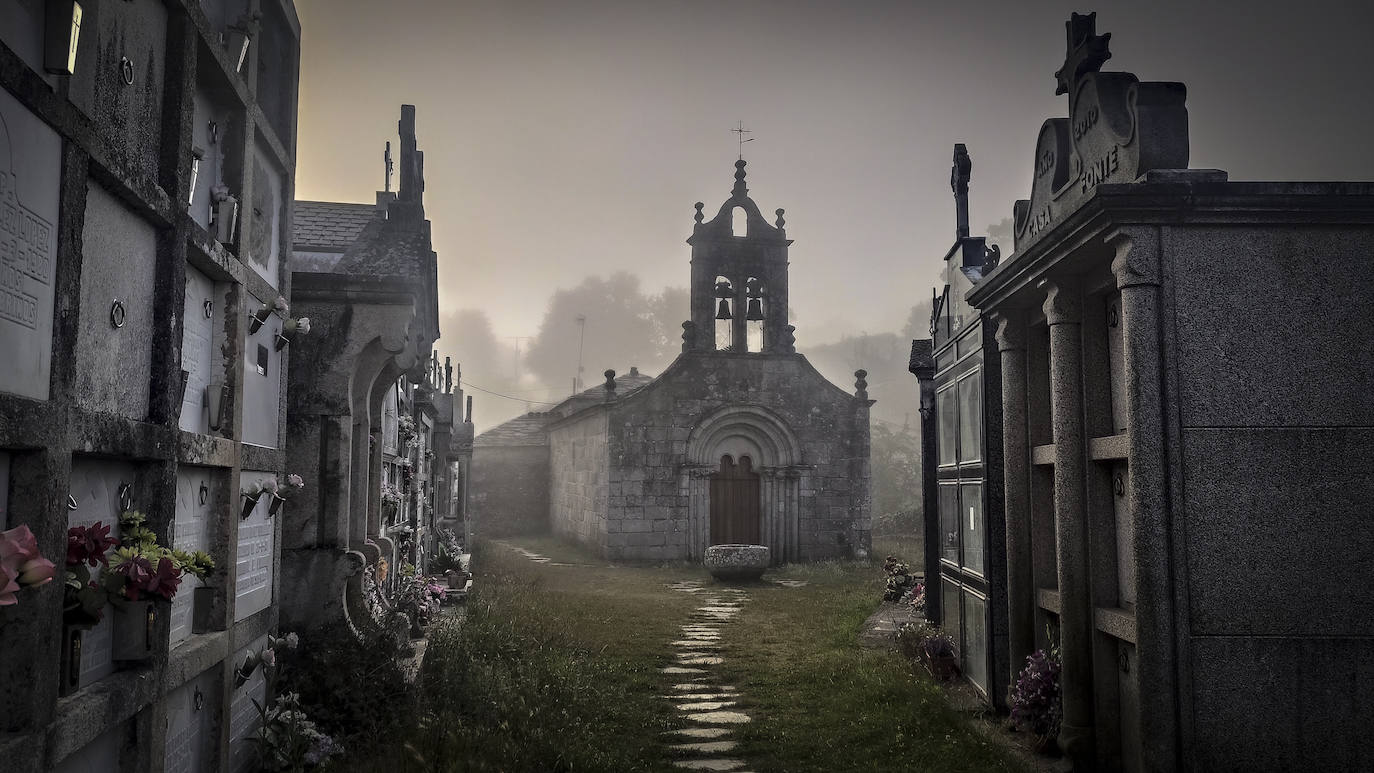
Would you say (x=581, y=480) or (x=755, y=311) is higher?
(x=755, y=311)

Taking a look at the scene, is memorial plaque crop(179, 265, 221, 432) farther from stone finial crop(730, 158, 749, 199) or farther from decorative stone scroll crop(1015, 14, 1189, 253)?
stone finial crop(730, 158, 749, 199)

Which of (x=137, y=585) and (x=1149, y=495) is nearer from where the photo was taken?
(x=137, y=585)

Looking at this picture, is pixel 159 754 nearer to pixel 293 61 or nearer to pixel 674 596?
pixel 293 61

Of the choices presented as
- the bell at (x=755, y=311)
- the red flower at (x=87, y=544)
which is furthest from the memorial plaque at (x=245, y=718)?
the bell at (x=755, y=311)

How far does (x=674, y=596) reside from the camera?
1460 centimetres

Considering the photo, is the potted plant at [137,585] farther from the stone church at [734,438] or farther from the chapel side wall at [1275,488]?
the stone church at [734,438]

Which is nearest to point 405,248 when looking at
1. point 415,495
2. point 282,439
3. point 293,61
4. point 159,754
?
point 293,61

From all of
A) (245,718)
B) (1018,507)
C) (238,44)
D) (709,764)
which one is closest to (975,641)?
(1018,507)

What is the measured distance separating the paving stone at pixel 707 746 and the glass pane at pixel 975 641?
196 cm

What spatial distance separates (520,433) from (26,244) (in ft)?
99.7

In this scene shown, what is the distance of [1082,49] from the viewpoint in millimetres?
5188

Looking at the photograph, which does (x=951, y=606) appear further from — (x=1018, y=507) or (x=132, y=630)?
(x=132, y=630)

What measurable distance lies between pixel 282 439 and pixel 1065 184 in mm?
5346

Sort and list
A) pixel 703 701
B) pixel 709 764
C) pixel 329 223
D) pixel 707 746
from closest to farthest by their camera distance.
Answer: pixel 709 764 < pixel 707 746 < pixel 703 701 < pixel 329 223
